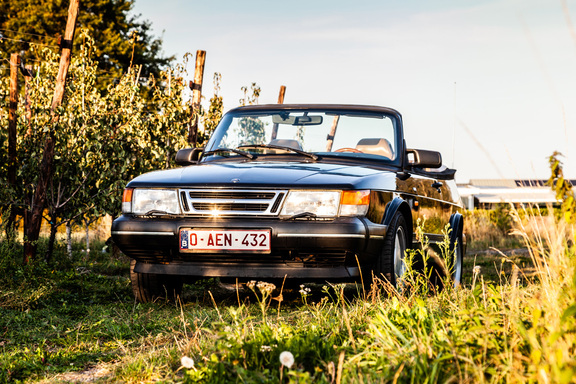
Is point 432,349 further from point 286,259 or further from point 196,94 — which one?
point 196,94

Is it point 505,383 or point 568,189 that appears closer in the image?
point 505,383

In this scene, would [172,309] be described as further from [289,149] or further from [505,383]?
[505,383]

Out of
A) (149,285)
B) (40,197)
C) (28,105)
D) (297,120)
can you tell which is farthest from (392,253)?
(28,105)

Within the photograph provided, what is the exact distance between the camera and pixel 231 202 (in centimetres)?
543

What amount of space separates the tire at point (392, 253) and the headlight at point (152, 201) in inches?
64.4

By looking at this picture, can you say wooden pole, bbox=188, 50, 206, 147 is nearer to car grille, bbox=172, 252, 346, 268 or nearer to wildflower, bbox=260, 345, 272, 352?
car grille, bbox=172, 252, 346, 268

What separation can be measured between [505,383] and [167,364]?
1626mm

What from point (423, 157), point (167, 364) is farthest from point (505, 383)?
point (423, 157)

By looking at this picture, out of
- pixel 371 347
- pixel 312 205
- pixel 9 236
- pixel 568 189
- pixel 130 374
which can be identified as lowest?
pixel 9 236

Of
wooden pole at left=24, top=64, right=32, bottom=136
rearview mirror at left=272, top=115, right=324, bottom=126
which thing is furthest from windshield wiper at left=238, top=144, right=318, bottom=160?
wooden pole at left=24, top=64, right=32, bottom=136

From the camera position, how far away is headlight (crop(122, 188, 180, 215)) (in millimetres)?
5594

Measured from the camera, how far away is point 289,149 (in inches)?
263

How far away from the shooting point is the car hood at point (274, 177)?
5.39m

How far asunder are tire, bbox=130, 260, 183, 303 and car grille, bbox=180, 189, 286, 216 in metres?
0.88
